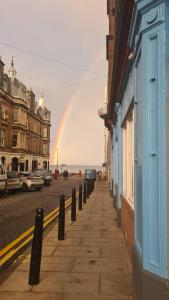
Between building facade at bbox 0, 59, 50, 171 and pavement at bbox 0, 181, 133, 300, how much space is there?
31900 mm

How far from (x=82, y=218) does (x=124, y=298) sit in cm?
702

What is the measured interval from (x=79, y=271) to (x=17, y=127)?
4563 centimetres

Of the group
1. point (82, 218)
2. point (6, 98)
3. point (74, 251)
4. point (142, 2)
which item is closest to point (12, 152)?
point (6, 98)

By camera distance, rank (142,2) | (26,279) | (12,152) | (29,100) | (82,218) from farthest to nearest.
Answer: (29,100)
(12,152)
(82,218)
(26,279)
(142,2)

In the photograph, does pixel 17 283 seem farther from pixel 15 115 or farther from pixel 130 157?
pixel 15 115

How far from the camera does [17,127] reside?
163 ft

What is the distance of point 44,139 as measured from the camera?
68750 millimetres

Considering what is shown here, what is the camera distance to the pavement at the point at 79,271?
14.8ft

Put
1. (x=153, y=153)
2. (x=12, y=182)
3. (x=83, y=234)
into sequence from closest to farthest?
1. (x=153, y=153)
2. (x=83, y=234)
3. (x=12, y=182)

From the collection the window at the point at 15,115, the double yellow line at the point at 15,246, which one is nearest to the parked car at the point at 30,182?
the double yellow line at the point at 15,246

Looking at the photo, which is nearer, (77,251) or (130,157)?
(77,251)

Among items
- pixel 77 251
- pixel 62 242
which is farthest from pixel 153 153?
pixel 62 242

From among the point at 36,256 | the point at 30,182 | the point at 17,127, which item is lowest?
the point at 36,256

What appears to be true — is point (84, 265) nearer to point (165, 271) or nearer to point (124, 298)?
point (124, 298)
